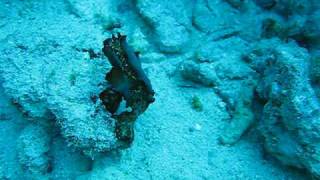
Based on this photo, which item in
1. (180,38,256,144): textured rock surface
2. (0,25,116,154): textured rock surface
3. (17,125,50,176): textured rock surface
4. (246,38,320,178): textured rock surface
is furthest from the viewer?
(180,38,256,144): textured rock surface

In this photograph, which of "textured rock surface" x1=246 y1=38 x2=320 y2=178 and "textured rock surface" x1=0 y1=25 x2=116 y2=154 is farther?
"textured rock surface" x1=0 y1=25 x2=116 y2=154

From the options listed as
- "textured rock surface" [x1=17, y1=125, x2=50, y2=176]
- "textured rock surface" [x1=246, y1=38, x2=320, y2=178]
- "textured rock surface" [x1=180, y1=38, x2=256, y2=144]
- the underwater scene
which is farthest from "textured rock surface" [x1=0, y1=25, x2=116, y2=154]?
"textured rock surface" [x1=246, y1=38, x2=320, y2=178]

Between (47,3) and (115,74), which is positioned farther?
Result: (47,3)

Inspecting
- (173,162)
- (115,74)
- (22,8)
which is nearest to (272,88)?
(173,162)

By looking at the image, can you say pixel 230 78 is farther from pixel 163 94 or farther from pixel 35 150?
pixel 35 150

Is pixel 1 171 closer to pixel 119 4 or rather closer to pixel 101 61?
pixel 101 61

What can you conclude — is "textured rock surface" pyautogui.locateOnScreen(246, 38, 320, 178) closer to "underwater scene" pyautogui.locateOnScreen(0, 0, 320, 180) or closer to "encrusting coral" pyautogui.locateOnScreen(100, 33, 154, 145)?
"underwater scene" pyautogui.locateOnScreen(0, 0, 320, 180)

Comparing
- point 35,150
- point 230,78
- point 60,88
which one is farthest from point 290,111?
point 35,150

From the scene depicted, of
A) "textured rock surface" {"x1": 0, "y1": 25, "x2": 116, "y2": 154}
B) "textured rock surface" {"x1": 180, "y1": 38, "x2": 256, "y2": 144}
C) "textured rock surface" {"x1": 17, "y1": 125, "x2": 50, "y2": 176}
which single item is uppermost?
"textured rock surface" {"x1": 0, "y1": 25, "x2": 116, "y2": 154}
